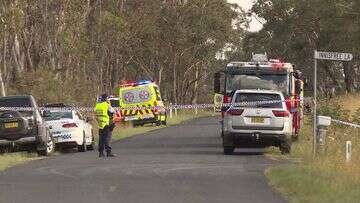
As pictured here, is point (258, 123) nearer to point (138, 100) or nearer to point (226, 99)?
point (226, 99)

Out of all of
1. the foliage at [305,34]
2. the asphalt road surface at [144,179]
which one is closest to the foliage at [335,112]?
the asphalt road surface at [144,179]

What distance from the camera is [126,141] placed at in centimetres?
3133

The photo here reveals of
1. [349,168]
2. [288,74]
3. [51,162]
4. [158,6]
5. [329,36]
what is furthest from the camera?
[158,6]

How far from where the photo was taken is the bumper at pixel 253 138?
75.0ft

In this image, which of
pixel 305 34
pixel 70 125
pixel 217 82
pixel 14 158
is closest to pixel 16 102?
pixel 14 158

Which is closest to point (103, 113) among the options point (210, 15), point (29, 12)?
point (29, 12)

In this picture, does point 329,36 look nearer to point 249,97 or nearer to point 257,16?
point 257,16

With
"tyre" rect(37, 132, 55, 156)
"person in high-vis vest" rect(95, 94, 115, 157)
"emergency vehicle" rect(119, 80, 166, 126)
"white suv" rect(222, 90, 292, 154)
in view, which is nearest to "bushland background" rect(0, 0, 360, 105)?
"emergency vehicle" rect(119, 80, 166, 126)

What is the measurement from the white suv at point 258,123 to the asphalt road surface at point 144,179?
1.75ft

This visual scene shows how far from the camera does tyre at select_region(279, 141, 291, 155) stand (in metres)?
23.1

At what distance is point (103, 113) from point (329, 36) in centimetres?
4083

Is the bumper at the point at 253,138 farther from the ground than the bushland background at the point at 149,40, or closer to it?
closer to it

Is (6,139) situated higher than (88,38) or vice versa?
(88,38)

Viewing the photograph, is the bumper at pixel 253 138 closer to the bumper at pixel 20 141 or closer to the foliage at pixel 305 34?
the bumper at pixel 20 141
